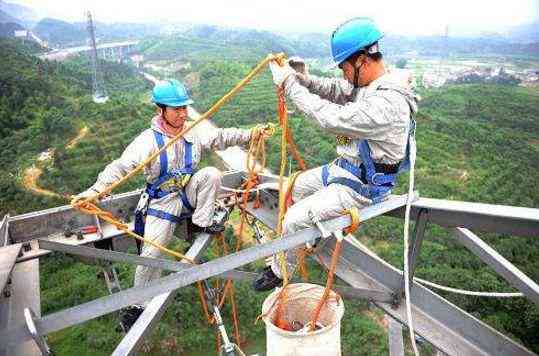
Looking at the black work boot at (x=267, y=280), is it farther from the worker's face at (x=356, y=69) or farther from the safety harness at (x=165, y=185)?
the worker's face at (x=356, y=69)

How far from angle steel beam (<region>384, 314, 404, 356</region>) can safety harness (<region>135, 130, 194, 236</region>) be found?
173 centimetres

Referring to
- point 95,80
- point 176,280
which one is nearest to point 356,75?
point 176,280

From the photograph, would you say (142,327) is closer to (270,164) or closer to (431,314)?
(431,314)

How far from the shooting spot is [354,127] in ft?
8.25

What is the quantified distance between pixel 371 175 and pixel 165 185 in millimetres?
1590

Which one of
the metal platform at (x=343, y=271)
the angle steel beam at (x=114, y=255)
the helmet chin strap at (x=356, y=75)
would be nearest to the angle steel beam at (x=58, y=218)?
the metal platform at (x=343, y=271)

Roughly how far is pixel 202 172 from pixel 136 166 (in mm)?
478

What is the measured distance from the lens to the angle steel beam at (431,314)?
8.64 feet

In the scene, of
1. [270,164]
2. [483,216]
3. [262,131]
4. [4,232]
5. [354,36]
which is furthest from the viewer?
[270,164]

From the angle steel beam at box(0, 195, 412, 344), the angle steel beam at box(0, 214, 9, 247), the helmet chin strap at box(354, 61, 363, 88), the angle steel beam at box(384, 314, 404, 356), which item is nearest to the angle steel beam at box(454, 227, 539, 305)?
the angle steel beam at box(0, 195, 412, 344)

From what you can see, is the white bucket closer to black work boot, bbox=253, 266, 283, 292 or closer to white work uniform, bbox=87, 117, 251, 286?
black work boot, bbox=253, 266, 283, 292

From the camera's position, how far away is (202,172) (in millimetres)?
3486

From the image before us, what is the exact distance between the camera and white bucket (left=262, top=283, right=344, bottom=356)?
2.43 metres

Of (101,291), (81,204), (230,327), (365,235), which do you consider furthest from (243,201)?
(365,235)
